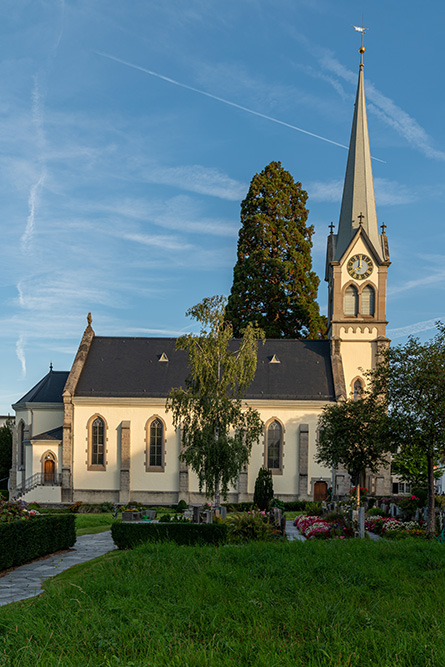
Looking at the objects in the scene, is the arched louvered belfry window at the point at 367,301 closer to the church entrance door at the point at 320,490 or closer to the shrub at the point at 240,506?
the church entrance door at the point at 320,490

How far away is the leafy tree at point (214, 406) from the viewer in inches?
1075

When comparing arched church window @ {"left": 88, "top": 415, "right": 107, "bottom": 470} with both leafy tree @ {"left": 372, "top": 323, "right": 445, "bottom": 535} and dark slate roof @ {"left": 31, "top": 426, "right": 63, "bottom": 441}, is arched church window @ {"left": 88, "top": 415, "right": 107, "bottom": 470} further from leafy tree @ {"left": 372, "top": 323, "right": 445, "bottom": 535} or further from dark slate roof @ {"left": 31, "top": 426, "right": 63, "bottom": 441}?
leafy tree @ {"left": 372, "top": 323, "right": 445, "bottom": 535}

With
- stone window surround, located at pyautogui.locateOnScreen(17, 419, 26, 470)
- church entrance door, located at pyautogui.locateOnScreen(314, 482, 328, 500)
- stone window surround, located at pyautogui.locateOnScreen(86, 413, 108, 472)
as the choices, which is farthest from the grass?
stone window surround, located at pyautogui.locateOnScreen(17, 419, 26, 470)

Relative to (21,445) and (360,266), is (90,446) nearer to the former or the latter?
(21,445)

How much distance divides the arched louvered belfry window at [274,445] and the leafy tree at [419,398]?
19074 mm

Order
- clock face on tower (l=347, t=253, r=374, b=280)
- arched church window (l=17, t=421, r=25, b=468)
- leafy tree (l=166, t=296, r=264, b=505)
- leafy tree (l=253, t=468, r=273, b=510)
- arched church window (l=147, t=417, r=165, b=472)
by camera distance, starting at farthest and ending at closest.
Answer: clock face on tower (l=347, t=253, r=374, b=280) < arched church window (l=17, t=421, r=25, b=468) < arched church window (l=147, t=417, r=165, b=472) < leafy tree (l=253, t=468, r=273, b=510) < leafy tree (l=166, t=296, r=264, b=505)

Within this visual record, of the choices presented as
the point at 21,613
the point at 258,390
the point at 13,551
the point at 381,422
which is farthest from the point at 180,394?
the point at 21,613

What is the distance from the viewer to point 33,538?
18.8 meters

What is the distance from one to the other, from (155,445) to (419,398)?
80.7 feet

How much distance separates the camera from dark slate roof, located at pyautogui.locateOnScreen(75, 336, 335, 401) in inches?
1777

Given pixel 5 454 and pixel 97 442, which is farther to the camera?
pixel 5 454

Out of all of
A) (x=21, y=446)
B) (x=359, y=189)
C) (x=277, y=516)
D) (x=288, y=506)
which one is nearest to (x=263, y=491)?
(x=288, y=506)

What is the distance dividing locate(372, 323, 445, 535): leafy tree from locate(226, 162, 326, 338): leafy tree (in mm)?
26739

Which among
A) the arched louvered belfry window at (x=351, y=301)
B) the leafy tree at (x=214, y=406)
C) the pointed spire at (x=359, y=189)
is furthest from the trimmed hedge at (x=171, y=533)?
the pointed spire at (x=359, y=189)
